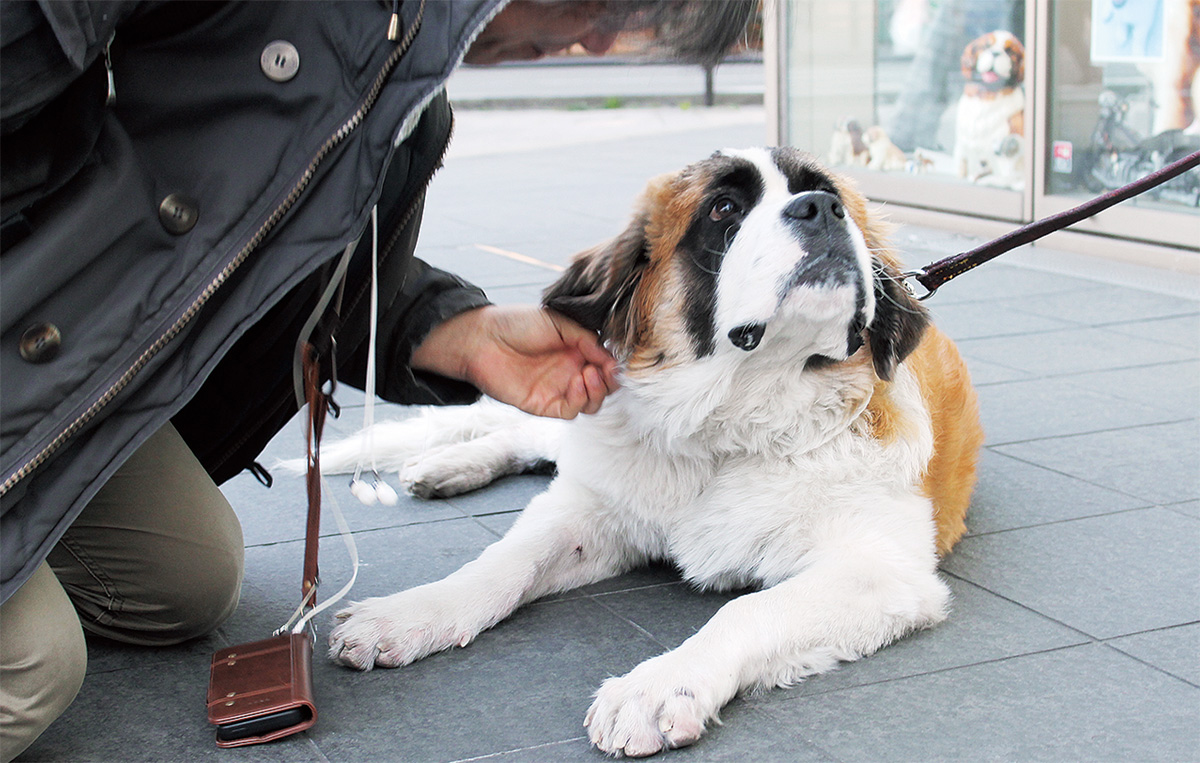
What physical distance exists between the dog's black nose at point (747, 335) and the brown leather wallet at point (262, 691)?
1.04m

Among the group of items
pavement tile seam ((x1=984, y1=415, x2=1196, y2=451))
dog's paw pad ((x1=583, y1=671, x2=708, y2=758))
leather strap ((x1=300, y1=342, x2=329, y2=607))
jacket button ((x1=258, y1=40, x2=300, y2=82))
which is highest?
jacket button ((x1=258, y1=40, x2=300, y2=82))

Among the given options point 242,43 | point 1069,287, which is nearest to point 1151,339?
point 1069,287

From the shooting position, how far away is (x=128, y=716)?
2.29 metres

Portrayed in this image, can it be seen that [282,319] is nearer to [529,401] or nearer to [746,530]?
[529,401]

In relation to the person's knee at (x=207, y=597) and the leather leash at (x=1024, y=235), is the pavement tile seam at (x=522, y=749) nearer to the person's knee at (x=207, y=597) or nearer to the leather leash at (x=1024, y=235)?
the person's knee at (x=207, y=597)

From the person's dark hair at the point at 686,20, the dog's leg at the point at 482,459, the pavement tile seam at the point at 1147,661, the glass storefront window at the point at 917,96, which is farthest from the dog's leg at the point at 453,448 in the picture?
the glass storefront window at the point at 917,96

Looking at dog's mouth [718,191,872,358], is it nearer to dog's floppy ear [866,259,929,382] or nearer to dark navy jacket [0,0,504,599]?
dog's floppy ear [866,259,929,382]

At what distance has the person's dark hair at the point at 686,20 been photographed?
1.70 meters

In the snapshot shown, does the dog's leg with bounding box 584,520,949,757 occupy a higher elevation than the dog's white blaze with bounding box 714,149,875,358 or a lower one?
lower

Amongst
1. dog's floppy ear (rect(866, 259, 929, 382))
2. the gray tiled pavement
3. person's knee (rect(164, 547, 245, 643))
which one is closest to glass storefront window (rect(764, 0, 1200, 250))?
the gray tiled pavement

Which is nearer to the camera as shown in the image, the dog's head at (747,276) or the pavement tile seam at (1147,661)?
the pavement tile seam at (1147,661)

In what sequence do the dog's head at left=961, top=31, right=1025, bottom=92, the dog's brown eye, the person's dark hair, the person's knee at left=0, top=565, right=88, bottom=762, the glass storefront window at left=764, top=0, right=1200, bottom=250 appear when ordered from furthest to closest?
the dog's head at left=961, top=31, right=1025, bottom=92 < the glass storefront window at left=764, top=0, right=1200, bottom=250 < the dog's brown eye < the person's knee at left=0, top=565, right=88, bottom=762 < the person's dark hair

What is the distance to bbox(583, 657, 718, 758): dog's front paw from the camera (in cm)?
209

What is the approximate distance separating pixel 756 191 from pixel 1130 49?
5290 mm
